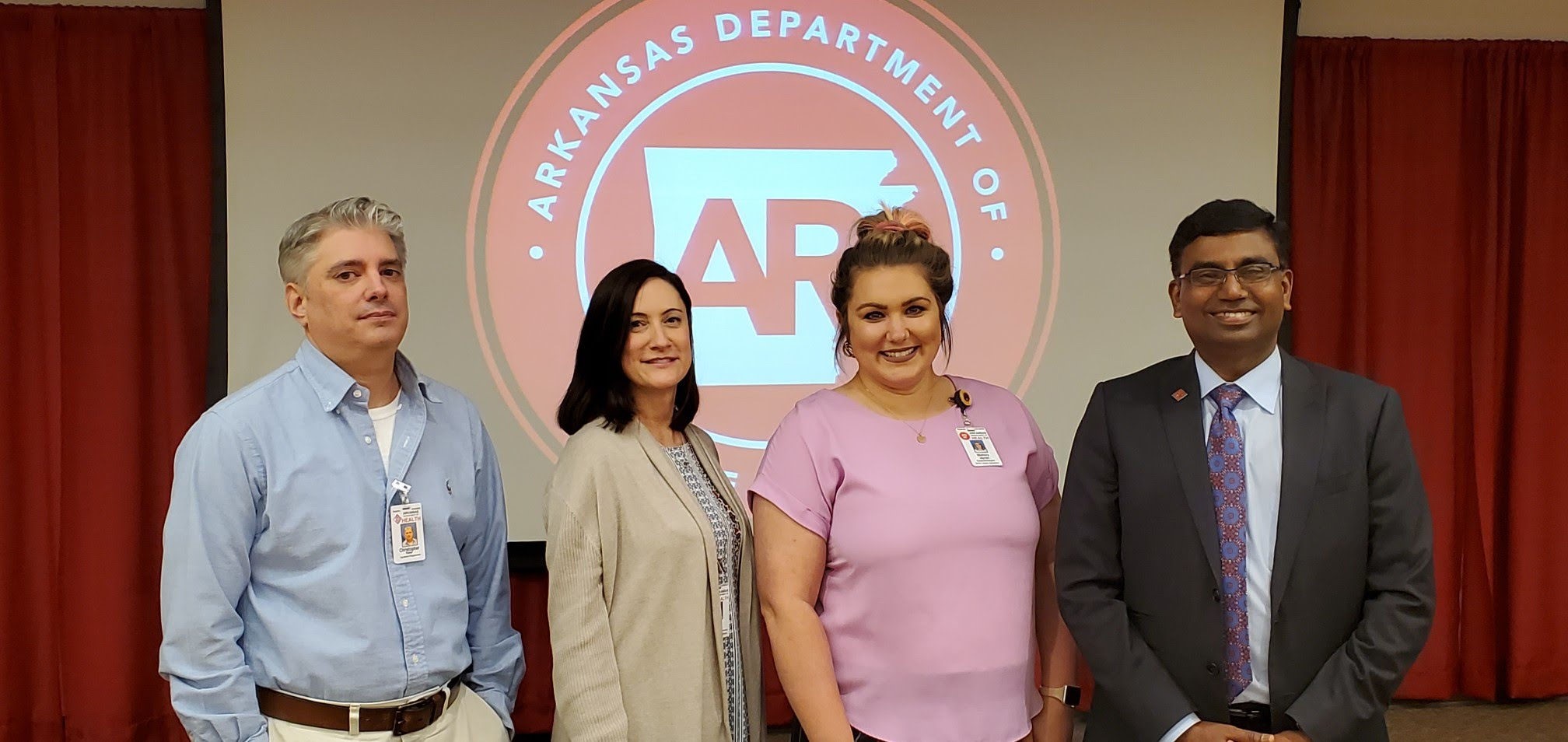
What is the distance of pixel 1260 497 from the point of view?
171 cm

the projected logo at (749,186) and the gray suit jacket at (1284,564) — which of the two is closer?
the gray suit jacket at (1284,564)

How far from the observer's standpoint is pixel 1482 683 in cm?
404

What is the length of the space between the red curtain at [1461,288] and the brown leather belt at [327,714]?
11.4 ft

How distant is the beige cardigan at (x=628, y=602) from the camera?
175 centimetres

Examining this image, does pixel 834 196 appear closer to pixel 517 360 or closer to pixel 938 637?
pixel 517 360

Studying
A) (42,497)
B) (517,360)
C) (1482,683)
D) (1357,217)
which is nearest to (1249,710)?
(517,360)

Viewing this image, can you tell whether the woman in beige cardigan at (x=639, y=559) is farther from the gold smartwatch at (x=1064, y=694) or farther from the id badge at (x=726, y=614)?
the gold smartwatch at (x=1064, y=694)

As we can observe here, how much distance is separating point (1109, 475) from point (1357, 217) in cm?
271

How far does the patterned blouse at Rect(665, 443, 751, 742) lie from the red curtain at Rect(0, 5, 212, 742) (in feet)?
7.95

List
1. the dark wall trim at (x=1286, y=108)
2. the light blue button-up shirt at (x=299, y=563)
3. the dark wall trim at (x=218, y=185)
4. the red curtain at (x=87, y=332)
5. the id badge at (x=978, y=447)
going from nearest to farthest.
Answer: the light blue button-up shirt at (x=299, y=563) → the id badge at (x=978, y=447) → the dark wall trim at (x=218, y=185) → the red curtain at (x=87, y=332) → the dark wall trim at (x=1286, y=108)

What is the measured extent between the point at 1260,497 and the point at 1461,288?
2.95 meters

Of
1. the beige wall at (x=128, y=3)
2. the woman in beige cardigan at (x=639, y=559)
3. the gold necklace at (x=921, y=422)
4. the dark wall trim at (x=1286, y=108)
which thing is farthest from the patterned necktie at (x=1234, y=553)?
the beige wall at (x=128, y=3)

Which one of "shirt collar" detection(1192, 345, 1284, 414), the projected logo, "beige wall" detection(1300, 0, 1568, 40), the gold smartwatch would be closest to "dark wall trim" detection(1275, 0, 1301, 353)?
"beige wall" detection(1300, 0, 1568, 40)

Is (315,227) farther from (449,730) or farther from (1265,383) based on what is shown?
(1265,383)
